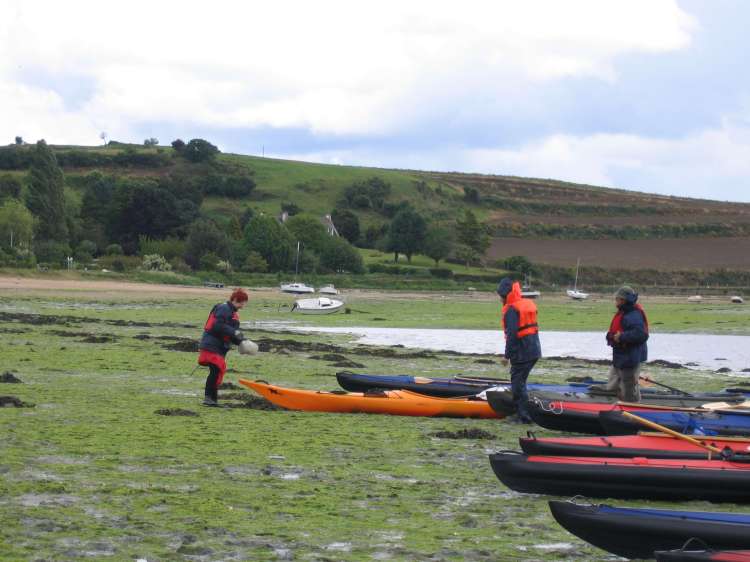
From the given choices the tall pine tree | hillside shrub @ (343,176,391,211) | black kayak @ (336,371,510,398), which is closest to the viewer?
black kayak @ (336,371,510,398)

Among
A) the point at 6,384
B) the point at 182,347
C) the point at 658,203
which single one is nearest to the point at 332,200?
the point at 658,203

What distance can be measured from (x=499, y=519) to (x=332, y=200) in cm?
12295

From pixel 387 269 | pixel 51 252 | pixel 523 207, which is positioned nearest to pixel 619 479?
pixel 51 252

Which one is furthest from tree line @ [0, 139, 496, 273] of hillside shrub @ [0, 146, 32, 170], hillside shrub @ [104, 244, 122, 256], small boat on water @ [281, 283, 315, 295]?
small boat on water @ [281, 283, 315, 295]

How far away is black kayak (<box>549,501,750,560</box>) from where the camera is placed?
7699 millimetres

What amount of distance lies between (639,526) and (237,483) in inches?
161

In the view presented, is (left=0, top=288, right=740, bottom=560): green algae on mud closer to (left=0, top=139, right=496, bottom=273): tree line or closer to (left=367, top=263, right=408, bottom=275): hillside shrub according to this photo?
(left=0, top=139, right=496, bottom=273): tree line

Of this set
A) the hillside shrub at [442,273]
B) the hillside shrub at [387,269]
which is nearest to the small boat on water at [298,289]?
the hillside shrub at [387,269]

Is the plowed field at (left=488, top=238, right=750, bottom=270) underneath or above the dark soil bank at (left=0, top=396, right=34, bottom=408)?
above

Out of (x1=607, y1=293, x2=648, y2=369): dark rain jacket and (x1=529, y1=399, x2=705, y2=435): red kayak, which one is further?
(x1=607, y1=293, x2=648, y2=369): dark rain jacket

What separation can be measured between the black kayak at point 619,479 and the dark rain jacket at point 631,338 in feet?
16.5

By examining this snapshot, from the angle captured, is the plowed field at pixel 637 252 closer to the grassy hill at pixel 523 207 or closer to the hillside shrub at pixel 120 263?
the grassy hill at pixel 523 207

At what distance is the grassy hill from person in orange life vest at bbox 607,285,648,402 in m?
90.5

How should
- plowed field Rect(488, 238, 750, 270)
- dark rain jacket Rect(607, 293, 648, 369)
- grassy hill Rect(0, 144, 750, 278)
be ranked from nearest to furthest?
dark rain jacket Rect(607, 293, 648, 369) → plowed field Rect(488, 238, 750, 270) → grassy hill Rect(0, 144, 750, 278)
